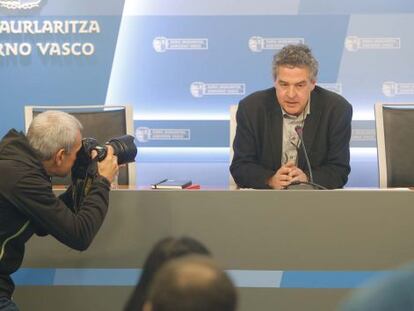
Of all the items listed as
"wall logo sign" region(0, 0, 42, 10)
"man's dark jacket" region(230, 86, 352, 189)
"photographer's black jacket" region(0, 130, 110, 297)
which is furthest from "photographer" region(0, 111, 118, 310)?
"wall logo sign" region(0, 0, 42, 10)

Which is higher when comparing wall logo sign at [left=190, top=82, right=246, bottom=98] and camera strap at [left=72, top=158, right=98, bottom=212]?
wall logo sign at [left=190, top=82, right=246, bottom=98]

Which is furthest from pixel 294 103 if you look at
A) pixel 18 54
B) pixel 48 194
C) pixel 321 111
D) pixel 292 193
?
pixel 18 54

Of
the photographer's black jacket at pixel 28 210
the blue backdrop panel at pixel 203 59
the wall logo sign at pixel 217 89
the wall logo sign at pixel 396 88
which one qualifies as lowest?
the photographer's black jacket at pixel 28 210

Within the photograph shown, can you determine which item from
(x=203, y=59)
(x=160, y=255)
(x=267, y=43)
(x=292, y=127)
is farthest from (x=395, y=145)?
(x=160, y=255)

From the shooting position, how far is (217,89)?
4594mm

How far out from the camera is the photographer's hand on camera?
2096 mm

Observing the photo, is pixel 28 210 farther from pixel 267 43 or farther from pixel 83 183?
pixel 267 43

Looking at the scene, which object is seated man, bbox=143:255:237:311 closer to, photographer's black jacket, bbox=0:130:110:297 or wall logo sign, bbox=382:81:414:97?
photographer's black jacket, bbox=0:130:110:297

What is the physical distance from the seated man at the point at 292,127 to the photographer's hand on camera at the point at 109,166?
2.30 feet

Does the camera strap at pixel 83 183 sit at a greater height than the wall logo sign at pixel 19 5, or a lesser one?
lesser

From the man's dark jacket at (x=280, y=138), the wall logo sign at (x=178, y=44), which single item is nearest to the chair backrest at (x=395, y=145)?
the man's dark jacket at (x=280, y=138)

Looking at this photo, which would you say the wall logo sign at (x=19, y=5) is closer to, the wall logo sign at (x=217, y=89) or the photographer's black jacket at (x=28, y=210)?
the wall logo sign at (x=217, y=89)

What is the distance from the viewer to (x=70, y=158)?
2.05 m

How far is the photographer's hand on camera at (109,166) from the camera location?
2.10 meters
